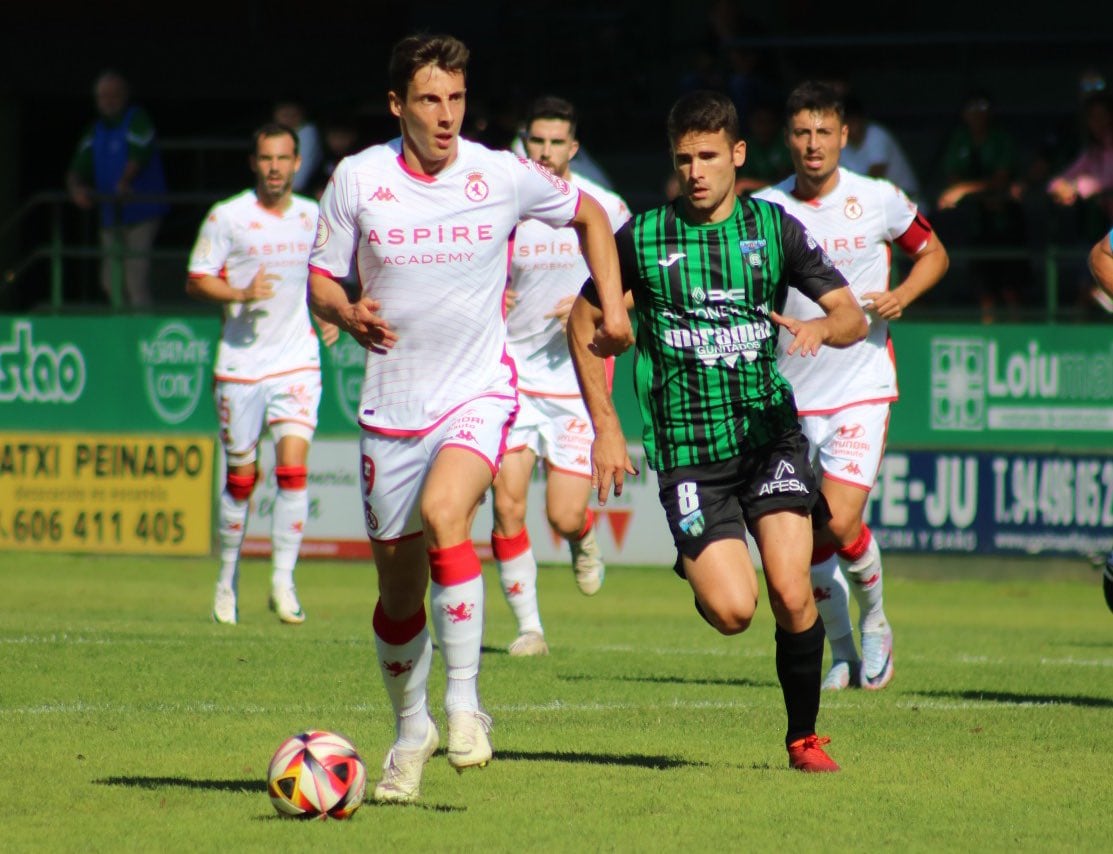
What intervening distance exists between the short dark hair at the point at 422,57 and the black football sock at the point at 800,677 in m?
2.35

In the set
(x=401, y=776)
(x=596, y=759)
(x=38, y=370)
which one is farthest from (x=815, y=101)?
(x=38, y=370)

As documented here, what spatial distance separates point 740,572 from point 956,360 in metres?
9.72

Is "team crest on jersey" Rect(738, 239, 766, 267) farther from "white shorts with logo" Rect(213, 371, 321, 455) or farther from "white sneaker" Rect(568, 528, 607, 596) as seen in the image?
"white shorts with logo" Rect(213, 371, 321, 455)

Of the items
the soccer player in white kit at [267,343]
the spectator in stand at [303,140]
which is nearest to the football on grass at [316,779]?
the soccer player in white kit at [267,343]

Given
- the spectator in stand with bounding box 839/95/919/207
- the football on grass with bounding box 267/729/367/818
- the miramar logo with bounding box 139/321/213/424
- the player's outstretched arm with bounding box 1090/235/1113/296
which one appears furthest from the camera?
the miramar logo with bounding box 139/321/213/424

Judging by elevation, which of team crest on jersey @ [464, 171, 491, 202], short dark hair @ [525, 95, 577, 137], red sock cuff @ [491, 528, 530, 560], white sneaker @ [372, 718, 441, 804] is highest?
short dark hair @ [525, 95, 577, 137]

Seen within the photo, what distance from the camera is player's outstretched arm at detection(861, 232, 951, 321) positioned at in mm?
8852

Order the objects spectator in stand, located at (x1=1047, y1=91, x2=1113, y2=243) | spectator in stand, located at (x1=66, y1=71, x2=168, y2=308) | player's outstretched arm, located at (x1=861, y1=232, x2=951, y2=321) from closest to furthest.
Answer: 1. player's outstretched arm, located at (x1=861, y1=232, x2=951, y2=321)
2. spectator in stand, located at (x1=1047, y1=91, x2=1113, y2=243)
3. spectator in stand, located at (x1=66, y1=71, x2=168, y2=308)

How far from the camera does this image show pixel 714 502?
7.38 m

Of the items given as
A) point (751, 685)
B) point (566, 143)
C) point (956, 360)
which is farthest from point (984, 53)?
point (751, 685)

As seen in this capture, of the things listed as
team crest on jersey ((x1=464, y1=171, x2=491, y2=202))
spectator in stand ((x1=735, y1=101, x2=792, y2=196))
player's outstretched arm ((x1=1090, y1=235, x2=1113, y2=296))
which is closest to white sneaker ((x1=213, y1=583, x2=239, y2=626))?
player's outstretched arm ((x1=1090, y1=235, x2=1113, y2=296))

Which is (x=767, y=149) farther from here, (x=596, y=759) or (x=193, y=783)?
(x=193, y=783)

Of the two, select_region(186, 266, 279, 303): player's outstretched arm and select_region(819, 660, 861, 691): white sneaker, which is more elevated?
select_region(186, 266, 279, 303): player's outstretched arm

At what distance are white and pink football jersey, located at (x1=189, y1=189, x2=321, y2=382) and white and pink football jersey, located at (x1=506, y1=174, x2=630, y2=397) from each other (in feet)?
6.63
